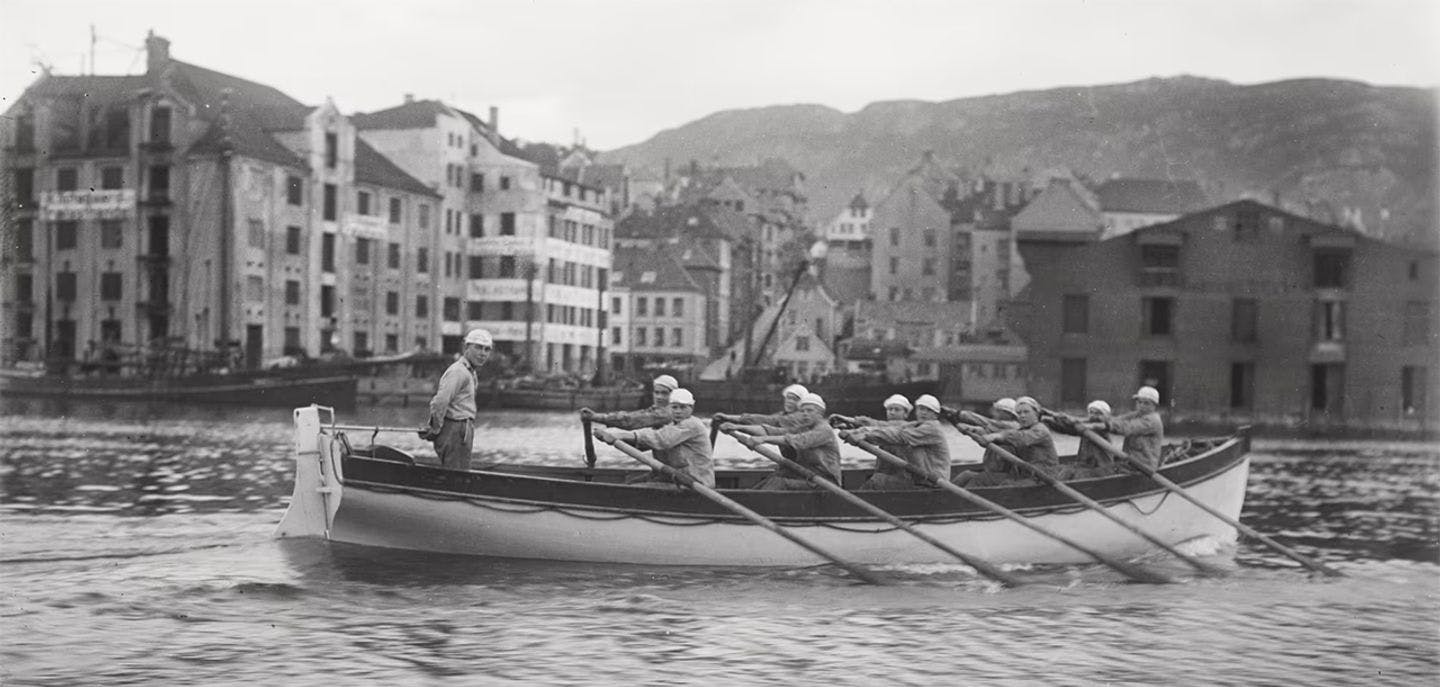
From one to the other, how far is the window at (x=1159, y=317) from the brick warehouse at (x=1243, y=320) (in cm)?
6

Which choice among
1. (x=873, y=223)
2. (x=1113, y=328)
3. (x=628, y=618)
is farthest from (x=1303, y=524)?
(x=873, y=223)

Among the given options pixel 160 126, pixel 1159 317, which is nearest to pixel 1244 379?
pixel 1159 317

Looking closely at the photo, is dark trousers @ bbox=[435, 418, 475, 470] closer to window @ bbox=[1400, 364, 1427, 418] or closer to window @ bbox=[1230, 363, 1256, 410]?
window @ bbox=[1230, 363, 1256, 410]

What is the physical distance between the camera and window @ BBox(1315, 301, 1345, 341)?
69.2 meters

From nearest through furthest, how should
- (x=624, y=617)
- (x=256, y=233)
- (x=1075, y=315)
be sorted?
(x=624, y=617) < (x=1075, y=315) < (x=256, y=233)

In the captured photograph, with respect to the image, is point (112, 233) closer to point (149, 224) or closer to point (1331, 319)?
point (149, 224)

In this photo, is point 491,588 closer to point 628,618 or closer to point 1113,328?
point 628,618

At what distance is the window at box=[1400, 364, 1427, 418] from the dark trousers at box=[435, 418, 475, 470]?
2414 inches

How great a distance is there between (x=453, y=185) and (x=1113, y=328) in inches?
1560

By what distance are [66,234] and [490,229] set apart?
24.1 m

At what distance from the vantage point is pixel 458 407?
17281mm

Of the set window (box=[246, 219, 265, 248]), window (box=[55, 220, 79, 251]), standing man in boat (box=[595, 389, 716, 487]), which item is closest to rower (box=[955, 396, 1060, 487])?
standing man in boat (box=[595, 389, 716, 487])

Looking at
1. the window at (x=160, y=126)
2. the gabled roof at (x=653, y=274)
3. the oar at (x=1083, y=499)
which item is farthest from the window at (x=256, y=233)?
the oar at (x=1083, y=499)

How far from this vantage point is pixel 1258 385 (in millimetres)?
68688
